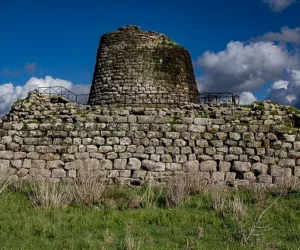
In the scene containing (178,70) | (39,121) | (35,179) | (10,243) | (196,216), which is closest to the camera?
(10,243)

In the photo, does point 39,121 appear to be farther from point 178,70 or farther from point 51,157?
point 178,70

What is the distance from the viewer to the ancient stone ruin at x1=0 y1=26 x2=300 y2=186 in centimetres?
1028

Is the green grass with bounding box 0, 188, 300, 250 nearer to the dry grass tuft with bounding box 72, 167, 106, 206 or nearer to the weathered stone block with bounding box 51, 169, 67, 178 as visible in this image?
the dry grass tuft with bounding box 72, 167, 106, 206

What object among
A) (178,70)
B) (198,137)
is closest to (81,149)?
(198,137)

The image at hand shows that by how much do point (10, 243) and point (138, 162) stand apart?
17.5 feet

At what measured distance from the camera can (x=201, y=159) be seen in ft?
34.1

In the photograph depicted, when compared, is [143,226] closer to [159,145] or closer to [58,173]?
[159,145]

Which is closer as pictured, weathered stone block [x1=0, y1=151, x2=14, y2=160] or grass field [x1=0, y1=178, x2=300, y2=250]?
grass field [x1=0, y1=178, x2=300, y2=250]

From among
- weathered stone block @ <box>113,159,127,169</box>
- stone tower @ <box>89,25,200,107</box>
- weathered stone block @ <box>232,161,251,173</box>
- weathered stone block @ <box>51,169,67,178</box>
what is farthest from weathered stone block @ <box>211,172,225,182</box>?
stone tower @ <box>89,25,200,107</box>

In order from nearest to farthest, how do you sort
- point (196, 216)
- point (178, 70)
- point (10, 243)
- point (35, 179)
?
point (10, 243)
point (196, 216)
point (35, 179)
point (178, 70)

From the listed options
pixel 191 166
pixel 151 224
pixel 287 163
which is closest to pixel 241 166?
pixel 287 163

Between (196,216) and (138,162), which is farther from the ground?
(138,162)

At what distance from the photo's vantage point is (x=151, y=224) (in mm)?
6402

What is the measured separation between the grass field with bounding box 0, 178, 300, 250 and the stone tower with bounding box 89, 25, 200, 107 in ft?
25.9
